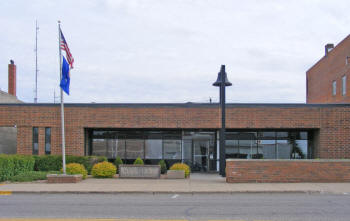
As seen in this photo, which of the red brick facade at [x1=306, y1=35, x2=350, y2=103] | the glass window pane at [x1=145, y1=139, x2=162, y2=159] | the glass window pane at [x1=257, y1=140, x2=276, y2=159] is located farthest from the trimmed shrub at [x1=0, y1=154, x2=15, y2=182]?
the red brick facade at [x1=306, y1=35, x2=350, y2=103]

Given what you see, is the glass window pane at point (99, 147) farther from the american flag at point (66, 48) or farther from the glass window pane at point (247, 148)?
the glass window pane at point (247, 148)

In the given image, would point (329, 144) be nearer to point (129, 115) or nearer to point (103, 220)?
point (129, 115)

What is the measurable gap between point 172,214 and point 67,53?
1088 centimetres

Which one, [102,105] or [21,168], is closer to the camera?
[21,168]

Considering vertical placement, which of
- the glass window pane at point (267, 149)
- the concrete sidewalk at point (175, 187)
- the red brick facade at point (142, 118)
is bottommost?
the concrete sidewalk at point (175, 187)

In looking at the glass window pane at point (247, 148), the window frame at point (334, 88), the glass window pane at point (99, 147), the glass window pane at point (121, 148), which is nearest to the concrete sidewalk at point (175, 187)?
the glass window pane at point (121, 148)

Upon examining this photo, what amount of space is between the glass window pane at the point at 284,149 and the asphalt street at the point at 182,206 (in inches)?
428

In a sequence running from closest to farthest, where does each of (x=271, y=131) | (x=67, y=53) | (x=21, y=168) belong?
(x=67, y=53) → (x=21, y=168) → (x=271, y=131)

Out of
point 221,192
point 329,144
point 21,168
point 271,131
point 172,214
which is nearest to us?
point 172,214

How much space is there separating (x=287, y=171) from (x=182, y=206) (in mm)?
7548

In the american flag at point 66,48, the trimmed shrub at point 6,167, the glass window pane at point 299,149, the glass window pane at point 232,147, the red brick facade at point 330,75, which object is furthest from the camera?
the red brick facade at point 330,75

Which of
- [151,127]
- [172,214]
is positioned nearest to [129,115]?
[151,127]

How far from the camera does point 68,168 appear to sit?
19656 mm

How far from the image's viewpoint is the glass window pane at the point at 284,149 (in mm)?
25719
